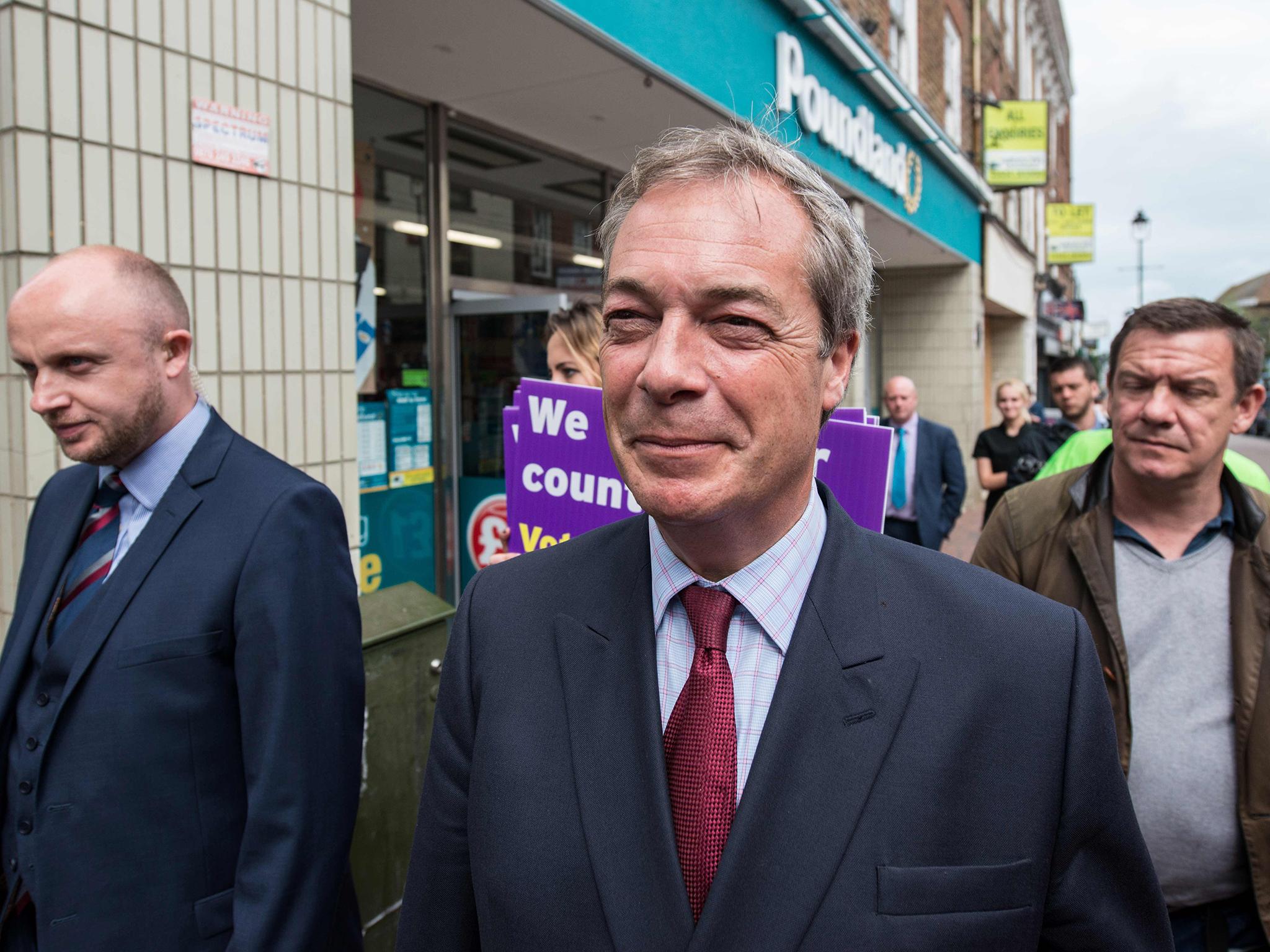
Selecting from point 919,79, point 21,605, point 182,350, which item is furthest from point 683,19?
point 919,79

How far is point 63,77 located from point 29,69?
88 millimetres

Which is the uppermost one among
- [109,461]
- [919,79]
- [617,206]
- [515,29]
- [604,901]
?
[919,79]

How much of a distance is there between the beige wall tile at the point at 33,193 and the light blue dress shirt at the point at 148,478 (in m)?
0.93

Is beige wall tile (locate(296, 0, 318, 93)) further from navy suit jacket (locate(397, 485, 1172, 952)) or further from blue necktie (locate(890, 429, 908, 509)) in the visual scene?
blue necktie (locate(890, 429, 908, 509))

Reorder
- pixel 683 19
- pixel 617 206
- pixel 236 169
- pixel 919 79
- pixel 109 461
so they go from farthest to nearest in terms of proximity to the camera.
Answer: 1. pixel 919 79
2. pixel 683 19
3. pixel 236 169
4. pixel 109 461
5. pixel 617 206

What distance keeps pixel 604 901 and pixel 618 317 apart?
76 cm

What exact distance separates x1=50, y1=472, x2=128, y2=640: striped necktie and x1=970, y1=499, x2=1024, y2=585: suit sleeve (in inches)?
79.0

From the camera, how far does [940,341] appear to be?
46.8 ft

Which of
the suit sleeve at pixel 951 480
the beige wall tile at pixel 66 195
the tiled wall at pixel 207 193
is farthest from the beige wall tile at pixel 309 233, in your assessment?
the suit sleeve at pixel 951 480

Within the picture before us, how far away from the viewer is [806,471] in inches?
53.4

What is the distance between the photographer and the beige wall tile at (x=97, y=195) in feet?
8.67

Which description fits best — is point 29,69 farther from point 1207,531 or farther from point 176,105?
point 1207,531

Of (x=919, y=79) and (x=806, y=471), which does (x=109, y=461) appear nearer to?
(x=806, y=471)

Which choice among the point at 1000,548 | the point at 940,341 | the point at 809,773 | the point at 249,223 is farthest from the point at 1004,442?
the point at 940,341
